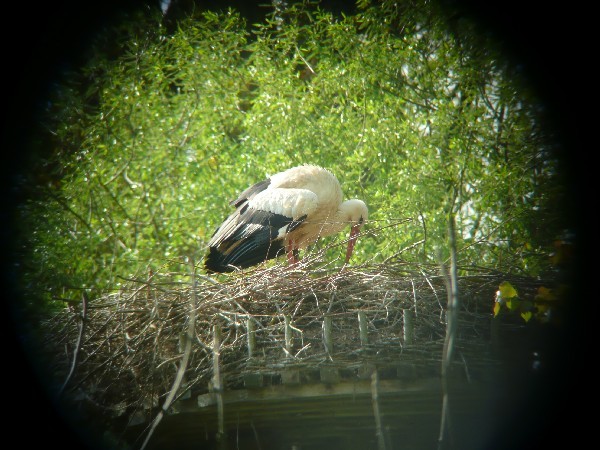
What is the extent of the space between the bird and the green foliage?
11.9 inches

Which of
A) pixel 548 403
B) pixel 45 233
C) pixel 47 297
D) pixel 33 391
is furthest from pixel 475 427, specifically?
pixel 45 233

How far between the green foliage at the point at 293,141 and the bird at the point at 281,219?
0.99 feet

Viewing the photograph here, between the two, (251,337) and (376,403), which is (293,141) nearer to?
(251,337)

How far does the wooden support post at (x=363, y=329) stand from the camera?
3.80m

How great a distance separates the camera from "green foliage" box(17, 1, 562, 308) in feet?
18.0

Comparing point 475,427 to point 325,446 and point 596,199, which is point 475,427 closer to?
point 325,446

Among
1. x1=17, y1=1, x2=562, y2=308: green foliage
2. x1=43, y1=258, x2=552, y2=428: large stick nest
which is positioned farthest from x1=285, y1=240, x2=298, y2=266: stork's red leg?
x1=43, y1=258, x2=552, y2=428: large stick nest

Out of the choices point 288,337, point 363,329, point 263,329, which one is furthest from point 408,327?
point 263,329

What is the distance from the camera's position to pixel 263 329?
3.87m

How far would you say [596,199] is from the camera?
343 cm

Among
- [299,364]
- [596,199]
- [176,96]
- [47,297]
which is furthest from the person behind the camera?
[176,96]

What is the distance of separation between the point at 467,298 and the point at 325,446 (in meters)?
1.20

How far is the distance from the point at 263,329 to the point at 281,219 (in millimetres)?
2030

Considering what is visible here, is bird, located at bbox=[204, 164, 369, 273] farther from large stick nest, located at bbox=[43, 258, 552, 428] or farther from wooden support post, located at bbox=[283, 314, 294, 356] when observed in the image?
wooden support post, located at bbox=[283, 314, 294, 356]
